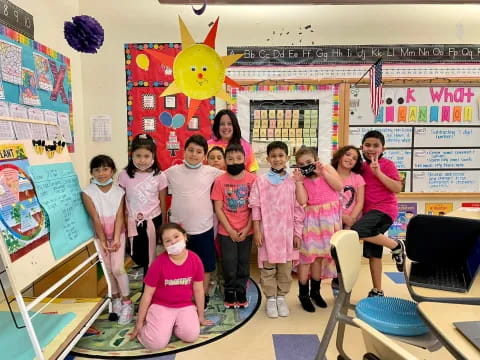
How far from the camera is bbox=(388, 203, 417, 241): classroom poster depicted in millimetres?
3627

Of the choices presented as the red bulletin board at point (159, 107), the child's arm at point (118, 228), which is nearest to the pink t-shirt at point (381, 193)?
the red bulletin board at point (159, 107)

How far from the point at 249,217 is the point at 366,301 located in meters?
1.00

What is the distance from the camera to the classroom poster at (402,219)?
3627 millimetres

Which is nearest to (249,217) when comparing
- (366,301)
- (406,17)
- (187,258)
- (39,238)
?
(187,258)

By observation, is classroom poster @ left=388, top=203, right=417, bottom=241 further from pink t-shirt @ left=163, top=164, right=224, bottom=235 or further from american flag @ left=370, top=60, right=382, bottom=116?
pink t-shirt @ left=163, top=164, right=224, bottom=235

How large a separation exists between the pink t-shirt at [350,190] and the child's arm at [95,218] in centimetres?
177

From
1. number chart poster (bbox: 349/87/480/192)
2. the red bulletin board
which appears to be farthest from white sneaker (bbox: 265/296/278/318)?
number chart poster (bbox: 349/87/480/192)

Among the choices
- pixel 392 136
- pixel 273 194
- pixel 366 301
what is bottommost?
pixel 366 301

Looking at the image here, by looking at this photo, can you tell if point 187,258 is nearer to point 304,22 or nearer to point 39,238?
point 39,238

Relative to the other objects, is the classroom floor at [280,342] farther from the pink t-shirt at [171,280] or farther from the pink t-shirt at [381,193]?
the pink t-shirt at [381,193]

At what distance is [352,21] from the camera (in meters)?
3.47

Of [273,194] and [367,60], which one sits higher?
[367,60]

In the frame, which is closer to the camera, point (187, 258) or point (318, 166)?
point (187, 258)

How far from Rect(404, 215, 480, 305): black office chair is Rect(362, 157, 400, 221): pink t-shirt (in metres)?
1.10
